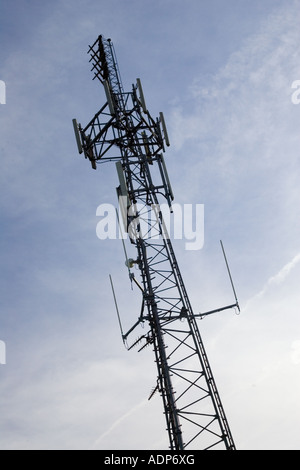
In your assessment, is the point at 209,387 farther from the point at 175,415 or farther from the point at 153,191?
the point at 153,191

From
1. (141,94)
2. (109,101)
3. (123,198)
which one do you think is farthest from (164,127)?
(123,198)

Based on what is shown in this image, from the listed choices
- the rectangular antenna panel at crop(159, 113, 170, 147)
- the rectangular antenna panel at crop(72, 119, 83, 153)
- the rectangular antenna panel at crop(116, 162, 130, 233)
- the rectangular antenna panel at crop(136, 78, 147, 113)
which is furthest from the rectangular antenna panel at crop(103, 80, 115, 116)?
the rectangular antenna panel at crop(116, 162, 130, 233)

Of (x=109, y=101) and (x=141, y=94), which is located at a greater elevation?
(x=141, y=94)

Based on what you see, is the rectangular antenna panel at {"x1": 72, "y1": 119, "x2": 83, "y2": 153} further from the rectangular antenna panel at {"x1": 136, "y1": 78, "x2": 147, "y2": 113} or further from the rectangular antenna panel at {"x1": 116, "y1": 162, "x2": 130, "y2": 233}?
the rectangular antenna panel at {"x1": 136, "y1": 78, "x2": 147, "y2": 113}

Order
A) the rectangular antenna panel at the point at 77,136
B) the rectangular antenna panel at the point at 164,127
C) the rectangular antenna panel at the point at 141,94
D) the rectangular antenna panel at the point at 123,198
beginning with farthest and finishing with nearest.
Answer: the rectangular antenna panel at the point at 164,127 → the rectangular antenna panel at the point at 141,94 → the rectangular antenna panel at the point at 77,136 → the rectangular antenna panel at the point at 123,198

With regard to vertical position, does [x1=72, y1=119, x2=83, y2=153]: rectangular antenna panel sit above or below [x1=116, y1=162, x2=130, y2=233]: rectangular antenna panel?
above

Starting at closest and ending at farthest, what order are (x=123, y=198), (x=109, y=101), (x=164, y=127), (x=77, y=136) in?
1. (x=123, y=198)
2. (x=109, y=101)
3. (x=77, y=136)
4. (x=164, y=127)

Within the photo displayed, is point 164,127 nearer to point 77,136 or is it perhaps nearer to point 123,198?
point 77,136

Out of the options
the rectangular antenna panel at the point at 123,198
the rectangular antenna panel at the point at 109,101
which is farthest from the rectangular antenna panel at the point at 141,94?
the rectangular antenna panel at the point at 123,198

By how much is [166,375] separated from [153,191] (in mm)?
7951

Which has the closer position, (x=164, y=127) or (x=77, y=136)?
(x=77, y=136)

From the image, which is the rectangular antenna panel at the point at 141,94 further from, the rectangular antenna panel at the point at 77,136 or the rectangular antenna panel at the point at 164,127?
the rectangular antenna panel at the point at 77,136

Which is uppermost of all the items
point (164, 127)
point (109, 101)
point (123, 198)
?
point (109, 101)
